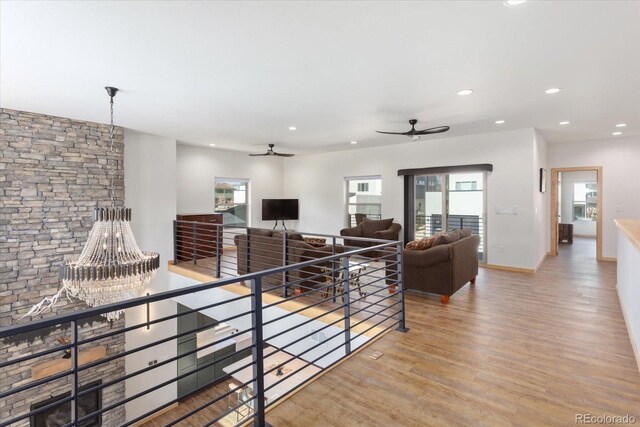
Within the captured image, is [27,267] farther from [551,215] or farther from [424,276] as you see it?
[551,215]

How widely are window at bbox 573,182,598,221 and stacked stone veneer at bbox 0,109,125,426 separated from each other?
536 inches

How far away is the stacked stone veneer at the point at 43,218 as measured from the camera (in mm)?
4566

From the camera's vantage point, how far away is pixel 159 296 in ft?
5.16

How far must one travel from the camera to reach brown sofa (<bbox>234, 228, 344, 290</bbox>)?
463 cm

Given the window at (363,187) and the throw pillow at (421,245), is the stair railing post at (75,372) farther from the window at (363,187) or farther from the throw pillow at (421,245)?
the window at (363,187)

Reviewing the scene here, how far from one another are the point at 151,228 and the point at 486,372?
581cm

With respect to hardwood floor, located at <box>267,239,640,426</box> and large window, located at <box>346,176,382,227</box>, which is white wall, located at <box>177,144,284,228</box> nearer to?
large window, located at <box>346,176,382,227</box>

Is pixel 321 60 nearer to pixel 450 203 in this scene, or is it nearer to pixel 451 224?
pixel 450 203

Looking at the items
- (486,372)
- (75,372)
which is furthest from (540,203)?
(75,372)

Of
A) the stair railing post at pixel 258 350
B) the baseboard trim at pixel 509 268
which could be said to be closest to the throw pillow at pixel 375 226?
the baseboard trim at pixel 509 268

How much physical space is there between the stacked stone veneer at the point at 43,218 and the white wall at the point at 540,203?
7465mm

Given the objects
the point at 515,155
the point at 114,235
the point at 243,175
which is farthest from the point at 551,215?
the point at 114,235

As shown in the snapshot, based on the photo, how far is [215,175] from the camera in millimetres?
8148

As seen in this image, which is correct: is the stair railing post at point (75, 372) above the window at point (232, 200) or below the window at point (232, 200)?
below
